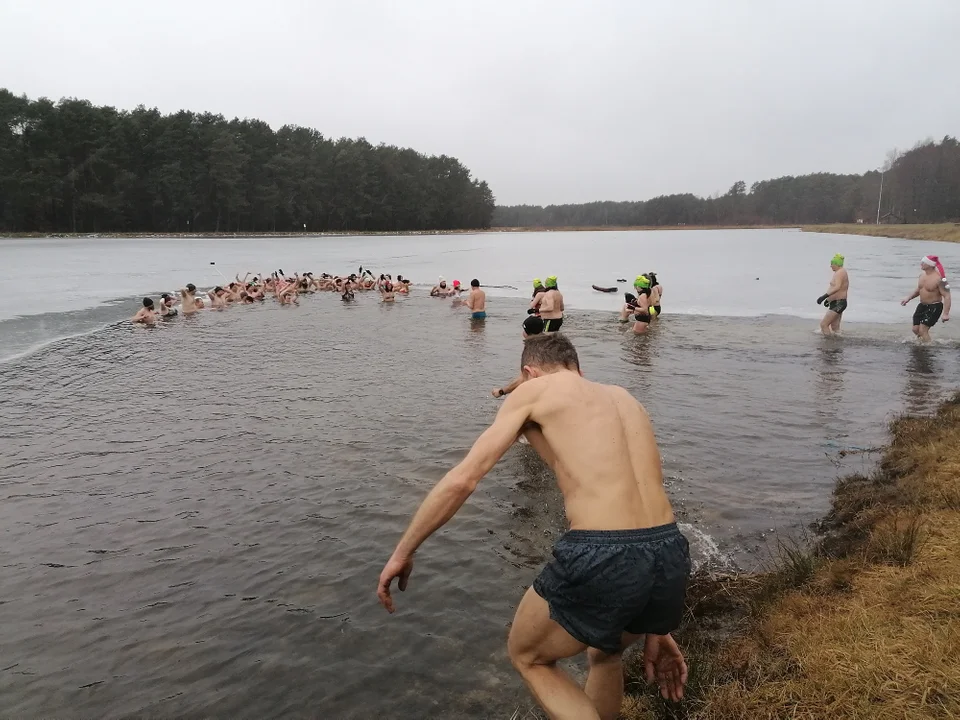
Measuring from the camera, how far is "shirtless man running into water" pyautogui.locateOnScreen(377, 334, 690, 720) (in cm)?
241

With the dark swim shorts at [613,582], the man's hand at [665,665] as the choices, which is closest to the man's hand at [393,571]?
the dark swim shorts at [613,582]

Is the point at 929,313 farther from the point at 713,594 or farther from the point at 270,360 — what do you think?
the point at 270,360

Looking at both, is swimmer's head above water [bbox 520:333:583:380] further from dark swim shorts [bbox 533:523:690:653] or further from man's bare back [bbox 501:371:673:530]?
dark swim shorts [bbox 533:523:690:653]

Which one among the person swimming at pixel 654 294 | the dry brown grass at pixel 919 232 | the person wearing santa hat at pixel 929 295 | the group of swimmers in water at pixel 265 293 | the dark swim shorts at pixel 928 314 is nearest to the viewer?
the person wearing santa hat at pixel 929 295

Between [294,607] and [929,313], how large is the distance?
51.3 ft

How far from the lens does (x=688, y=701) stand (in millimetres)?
3014

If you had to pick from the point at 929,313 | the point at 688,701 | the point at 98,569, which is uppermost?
the point at 929,313

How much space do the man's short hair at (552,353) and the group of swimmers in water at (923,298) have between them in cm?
1385

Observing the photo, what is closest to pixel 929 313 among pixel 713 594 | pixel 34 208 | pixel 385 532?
pixel 713 594

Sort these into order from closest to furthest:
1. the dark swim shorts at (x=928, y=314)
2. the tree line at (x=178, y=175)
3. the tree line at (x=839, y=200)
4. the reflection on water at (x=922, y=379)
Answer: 1. the reflection on water at (x=922, y=379)
2. the dark swim shorts at (x=928, y=314)
3. the tree line at (x=178, y=175)
4. the tree line at (x=839, y=200)

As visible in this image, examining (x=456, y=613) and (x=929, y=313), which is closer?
(x=456, y=613)

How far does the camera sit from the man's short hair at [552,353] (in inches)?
116

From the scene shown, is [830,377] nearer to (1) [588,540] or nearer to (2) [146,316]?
(1) [588,540]

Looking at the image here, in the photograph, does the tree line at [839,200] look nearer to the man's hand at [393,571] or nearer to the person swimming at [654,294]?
the person swimming at [654,294]
